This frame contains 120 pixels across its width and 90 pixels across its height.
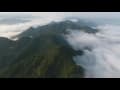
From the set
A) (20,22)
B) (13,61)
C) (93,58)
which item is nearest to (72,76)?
(93,58)

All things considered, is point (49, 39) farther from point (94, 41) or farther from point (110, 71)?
point (110, 71)

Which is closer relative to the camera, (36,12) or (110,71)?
(110,71)

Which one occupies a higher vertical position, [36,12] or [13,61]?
[36,12]
